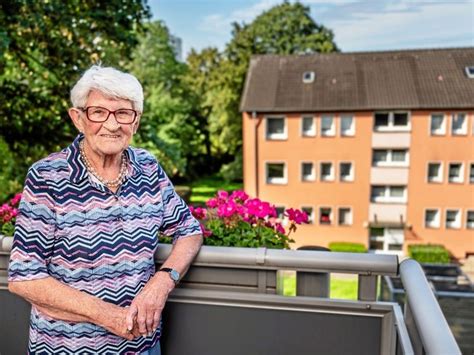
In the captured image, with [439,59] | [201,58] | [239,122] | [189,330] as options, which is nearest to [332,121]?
[439,59]

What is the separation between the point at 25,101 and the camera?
6137mm

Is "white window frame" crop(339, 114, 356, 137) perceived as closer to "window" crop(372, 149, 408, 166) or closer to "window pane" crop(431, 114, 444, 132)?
"window" crop(372, 149, 408, 166)

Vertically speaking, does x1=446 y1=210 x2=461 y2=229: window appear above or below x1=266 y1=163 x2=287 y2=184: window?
below

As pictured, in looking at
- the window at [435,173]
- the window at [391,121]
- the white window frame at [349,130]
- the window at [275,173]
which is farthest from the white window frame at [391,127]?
the window at [275,173]

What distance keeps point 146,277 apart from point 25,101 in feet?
18.8

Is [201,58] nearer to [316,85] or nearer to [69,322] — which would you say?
[316,85]

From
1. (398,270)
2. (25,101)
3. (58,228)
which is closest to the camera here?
(58,228)

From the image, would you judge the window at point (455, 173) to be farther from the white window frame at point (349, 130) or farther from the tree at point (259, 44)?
the tree at point (259, 44)

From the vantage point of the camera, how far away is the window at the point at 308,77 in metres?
16.9

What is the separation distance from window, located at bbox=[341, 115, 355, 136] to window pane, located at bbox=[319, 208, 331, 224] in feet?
9.59

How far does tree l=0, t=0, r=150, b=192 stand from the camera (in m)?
5.66

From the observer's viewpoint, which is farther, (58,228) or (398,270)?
(398,270)

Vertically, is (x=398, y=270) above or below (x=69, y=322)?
above

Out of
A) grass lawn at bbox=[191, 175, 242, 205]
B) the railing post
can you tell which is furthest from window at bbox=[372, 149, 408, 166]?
the railing post
